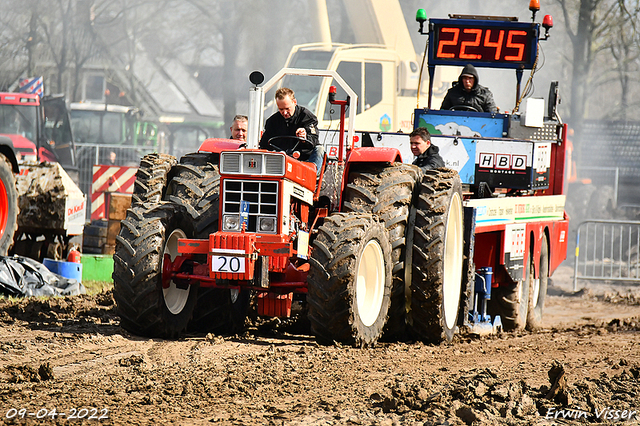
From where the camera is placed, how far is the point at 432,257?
7.18 meters

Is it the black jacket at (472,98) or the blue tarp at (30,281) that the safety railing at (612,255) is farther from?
the blue tarp at (30,281)

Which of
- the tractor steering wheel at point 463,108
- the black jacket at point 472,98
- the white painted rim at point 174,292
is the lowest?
the white painted rim at point 174,292

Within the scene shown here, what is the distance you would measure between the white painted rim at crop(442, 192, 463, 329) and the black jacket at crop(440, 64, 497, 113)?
323cm

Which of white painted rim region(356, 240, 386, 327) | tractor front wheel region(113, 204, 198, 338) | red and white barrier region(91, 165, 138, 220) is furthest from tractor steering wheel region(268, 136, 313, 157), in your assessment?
red and white barrier region(91, 165, 138, 220)

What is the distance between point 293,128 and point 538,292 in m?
5.14

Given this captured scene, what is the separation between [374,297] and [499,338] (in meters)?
2.19

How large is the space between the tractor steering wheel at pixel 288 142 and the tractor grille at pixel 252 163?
0.83 meters

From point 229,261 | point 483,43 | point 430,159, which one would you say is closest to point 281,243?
point 229,261

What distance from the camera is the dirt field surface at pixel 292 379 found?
4.65m

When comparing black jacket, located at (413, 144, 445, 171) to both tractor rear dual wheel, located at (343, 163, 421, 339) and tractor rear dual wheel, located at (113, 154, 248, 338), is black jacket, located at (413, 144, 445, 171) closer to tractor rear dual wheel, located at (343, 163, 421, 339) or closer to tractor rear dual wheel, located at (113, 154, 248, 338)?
tractor rear dual wheel, located at (343, 163, 421, 339)

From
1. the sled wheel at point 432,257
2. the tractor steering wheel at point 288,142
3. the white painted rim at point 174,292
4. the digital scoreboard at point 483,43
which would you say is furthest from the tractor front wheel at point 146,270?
the digital scoreboard at point 483,43

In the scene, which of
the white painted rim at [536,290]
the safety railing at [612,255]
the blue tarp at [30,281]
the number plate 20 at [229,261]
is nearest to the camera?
the number plate 20 at [229,261]

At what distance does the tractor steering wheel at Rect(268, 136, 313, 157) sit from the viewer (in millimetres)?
7430

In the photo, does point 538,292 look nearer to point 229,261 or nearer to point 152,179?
point 152,179
